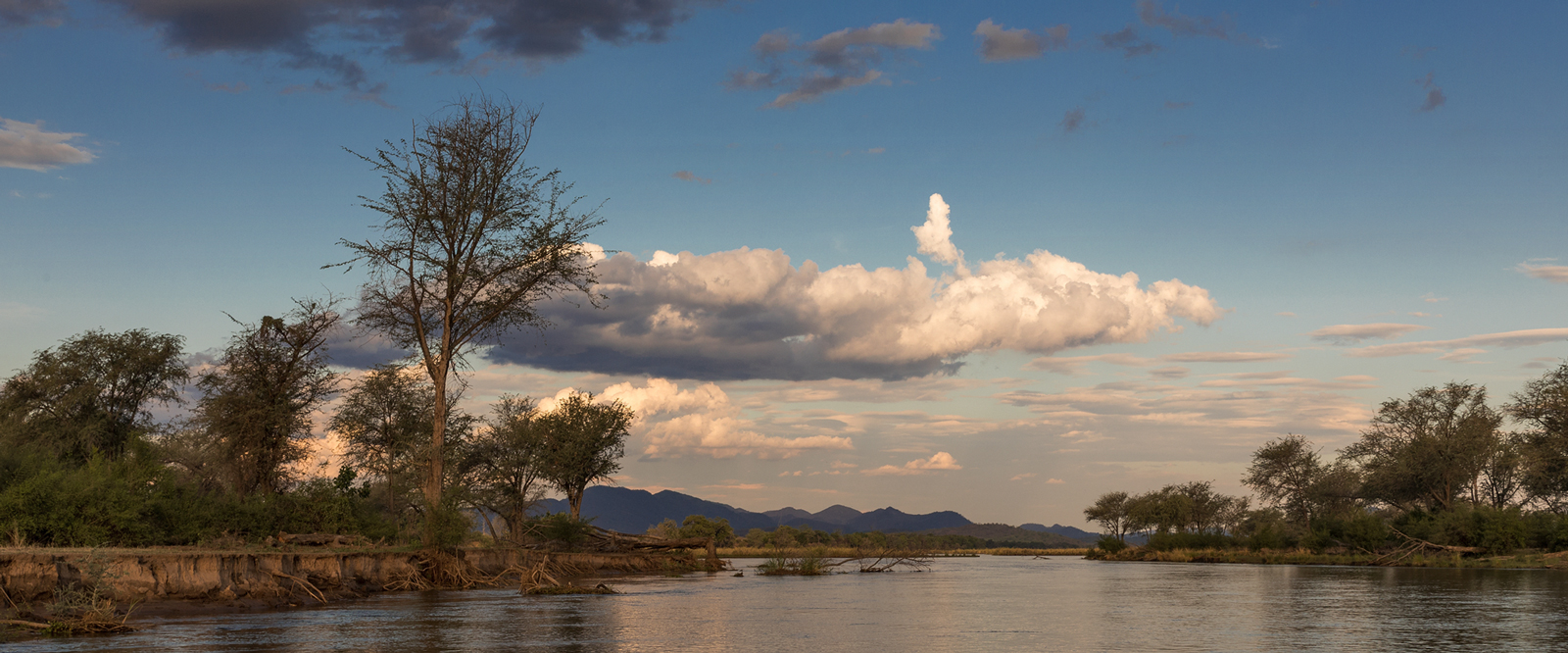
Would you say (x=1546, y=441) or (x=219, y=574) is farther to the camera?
(x=1546, y=441)

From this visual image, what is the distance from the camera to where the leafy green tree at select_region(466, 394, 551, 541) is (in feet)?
206

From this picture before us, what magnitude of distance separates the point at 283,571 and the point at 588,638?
35.2 feet

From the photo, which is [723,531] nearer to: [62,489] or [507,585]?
[507,585]

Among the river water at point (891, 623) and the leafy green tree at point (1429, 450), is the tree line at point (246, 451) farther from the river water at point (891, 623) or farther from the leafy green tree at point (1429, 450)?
the leafy green tree at point (1429, 450)

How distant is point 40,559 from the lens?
1741 centimetres

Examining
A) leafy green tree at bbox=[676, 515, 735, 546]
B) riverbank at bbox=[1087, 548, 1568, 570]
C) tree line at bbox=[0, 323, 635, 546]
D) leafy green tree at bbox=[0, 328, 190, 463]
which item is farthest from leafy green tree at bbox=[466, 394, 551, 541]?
riverbank at bbox=[1087, 548, 1568, 570]

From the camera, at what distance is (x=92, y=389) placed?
44.2 metres

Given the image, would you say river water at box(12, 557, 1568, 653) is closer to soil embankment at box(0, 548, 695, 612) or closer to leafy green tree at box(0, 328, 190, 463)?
soil embankment at box(0, 548, 695, 612)

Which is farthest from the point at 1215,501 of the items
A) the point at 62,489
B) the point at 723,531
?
the point at 62,489

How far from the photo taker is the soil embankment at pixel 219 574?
17281 millimetres

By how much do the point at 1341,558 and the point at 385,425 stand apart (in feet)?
205

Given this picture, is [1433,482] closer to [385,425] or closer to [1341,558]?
[1341,558]

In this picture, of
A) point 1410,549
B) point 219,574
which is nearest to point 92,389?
point 219,574

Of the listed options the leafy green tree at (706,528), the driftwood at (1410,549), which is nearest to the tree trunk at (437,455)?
the driftwood at (1410,549)
